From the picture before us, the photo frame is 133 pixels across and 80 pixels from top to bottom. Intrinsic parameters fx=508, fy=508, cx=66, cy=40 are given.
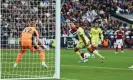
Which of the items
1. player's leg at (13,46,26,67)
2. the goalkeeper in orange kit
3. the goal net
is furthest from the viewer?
player's leg at (13,46,26,67)

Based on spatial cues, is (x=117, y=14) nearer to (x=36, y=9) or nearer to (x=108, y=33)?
(x=108, y=33)

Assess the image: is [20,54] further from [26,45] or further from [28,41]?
[28,41]

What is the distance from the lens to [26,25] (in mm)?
20016

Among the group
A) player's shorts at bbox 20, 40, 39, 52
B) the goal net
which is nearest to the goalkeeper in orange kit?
player's shorts at bbox 20, 40, 39, 52

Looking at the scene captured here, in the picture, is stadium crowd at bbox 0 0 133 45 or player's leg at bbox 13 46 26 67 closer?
stadium crowd at bbox 0 0 133 45

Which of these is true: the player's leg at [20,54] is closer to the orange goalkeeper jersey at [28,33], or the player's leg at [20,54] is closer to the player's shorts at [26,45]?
the player's shorts at [26,45]

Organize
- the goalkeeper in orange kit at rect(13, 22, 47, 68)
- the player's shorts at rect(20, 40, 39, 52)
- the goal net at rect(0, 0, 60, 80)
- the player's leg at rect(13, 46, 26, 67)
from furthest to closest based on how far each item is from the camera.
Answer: the player's shorts at rect(20, 40, 39, 52) < the player's leg at rect(13, 46, 26, 67) < the goalkeeper in orange kit at rect(13, 22, 47, 68) < the goal net at rect(0, 0, 60, 80)

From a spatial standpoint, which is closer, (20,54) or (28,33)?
(20,54)

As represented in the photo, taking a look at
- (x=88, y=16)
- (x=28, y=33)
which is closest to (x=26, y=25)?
(x=28, y=33)

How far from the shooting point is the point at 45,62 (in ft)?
65.1

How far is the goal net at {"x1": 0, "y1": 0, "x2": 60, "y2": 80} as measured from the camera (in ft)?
52.7

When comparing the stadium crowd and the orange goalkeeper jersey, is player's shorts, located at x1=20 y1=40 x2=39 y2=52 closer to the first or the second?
the orange goalkeeper jersey

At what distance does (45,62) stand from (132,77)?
14.0 feet

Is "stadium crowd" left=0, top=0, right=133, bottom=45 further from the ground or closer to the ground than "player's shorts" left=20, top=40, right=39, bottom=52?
further from the ground
